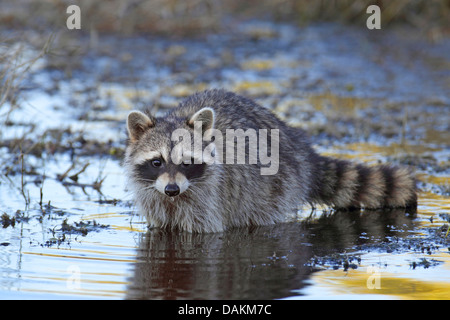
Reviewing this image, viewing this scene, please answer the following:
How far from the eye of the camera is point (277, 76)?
39.0 ft

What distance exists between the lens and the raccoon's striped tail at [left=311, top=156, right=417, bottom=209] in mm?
6020

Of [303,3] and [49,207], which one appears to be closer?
[49,207]

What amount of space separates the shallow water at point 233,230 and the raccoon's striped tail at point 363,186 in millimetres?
118

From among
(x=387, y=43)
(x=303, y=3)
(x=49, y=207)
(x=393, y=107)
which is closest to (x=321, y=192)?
(x=49, y=207)

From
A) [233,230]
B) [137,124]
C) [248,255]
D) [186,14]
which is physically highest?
[186,14]

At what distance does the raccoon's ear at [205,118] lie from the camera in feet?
17.3

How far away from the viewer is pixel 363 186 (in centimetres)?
607

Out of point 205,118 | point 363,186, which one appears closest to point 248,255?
point 205,118

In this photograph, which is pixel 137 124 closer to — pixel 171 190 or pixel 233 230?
pixel 171 190

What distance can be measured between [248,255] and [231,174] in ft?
3.10

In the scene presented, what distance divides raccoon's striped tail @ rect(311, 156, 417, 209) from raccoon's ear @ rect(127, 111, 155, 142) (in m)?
1.49

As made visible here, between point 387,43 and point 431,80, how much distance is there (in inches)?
94.0

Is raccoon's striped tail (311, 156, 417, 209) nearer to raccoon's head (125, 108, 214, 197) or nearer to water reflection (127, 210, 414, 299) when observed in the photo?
water reflection (127, 210, 414, 299)
